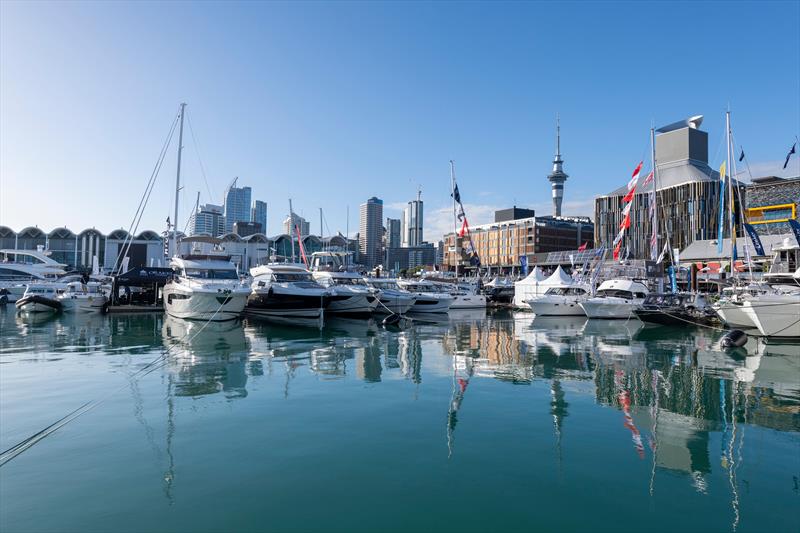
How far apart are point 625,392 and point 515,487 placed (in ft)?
28.6

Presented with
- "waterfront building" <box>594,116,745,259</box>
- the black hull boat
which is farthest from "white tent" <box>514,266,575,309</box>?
"waterfront building" <box>594,116,745,259</box>

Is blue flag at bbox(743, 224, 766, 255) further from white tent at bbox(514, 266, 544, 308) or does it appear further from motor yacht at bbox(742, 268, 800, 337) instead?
white tent at bbox(514, 266, 544, 308)

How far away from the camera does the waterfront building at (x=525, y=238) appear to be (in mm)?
152625

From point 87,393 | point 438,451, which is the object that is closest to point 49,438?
point 87,393

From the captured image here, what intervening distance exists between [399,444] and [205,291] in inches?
1103

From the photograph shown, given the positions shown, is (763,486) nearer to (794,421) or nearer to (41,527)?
(794,421)

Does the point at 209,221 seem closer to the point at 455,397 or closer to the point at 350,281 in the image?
the point at 350,281

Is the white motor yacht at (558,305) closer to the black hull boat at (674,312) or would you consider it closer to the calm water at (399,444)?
the black hull boat at (674,312)

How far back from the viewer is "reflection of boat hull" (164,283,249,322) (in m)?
34.6

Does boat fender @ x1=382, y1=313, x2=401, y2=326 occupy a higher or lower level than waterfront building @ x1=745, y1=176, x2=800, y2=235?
lower

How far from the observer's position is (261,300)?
38312 millimetres

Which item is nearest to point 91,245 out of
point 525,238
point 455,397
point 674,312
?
point 525,238

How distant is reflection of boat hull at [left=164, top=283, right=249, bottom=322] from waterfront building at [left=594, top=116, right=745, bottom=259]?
80.1 metres

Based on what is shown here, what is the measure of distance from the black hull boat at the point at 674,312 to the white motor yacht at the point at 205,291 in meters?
31.1
